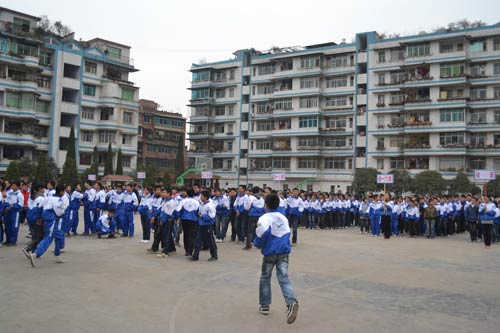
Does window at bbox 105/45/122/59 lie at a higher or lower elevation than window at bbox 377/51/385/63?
higher

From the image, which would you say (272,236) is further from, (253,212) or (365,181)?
(365,181)

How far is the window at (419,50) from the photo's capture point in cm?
5075

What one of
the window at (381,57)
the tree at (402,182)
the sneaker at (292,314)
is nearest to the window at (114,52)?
the window at (381,57)

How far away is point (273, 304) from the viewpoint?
7840 millimetres

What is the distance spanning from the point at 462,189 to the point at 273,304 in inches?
1623

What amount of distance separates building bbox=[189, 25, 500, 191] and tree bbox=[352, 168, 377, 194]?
6.03m

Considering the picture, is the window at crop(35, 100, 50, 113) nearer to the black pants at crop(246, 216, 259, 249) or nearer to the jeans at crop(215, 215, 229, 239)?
the jeans at crop(215, 215, 229, 239)

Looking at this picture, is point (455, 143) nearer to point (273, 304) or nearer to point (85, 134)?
point (85, 134)

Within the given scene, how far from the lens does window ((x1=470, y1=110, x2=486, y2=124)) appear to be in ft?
160

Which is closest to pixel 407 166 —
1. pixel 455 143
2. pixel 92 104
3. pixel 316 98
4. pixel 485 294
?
pixel 455 143

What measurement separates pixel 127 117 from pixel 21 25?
1585cm

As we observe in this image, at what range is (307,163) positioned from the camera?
193 ft

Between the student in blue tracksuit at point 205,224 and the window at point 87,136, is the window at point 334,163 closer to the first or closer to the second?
the window at point 87,136

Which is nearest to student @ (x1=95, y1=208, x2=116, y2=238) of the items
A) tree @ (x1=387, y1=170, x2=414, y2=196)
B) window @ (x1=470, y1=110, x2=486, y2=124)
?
tree @ (x1=387, y1=170, x2=414, y2=196)
